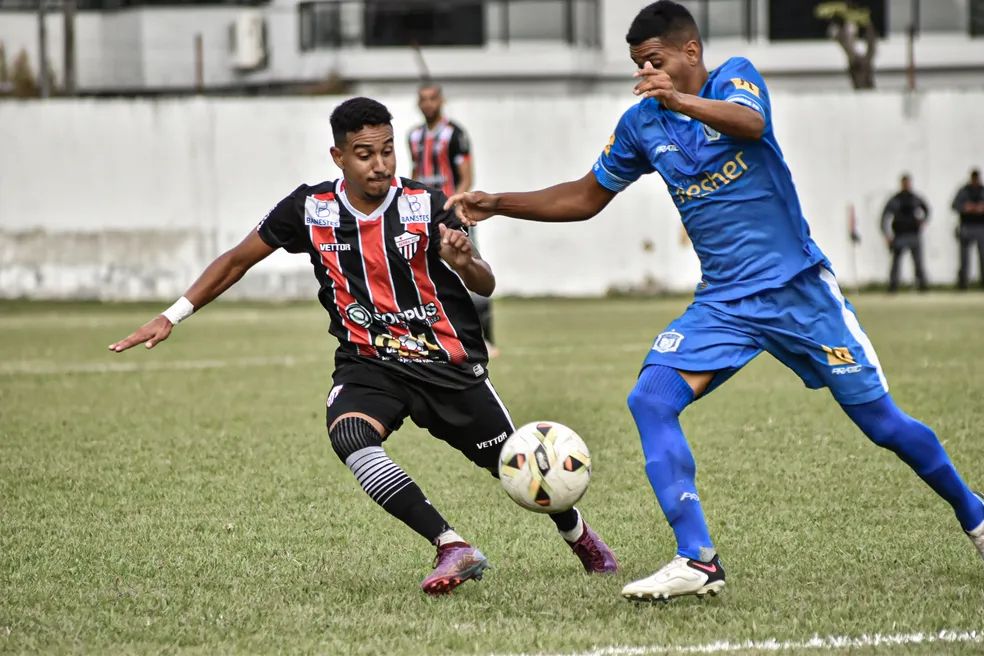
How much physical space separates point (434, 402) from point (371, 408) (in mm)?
237

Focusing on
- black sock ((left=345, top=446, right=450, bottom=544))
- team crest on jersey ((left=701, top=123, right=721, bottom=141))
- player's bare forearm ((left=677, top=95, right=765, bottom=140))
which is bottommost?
black sock ((left=345, top=446, right=450, bottom=544))

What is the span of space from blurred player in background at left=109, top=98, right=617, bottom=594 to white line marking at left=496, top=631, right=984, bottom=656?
1.05 meters

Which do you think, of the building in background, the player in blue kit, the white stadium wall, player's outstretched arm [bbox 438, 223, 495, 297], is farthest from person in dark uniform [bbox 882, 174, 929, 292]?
player's outstretched arm [bbox 438, 223, 495, 297]

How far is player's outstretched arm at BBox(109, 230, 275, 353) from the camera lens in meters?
5.23

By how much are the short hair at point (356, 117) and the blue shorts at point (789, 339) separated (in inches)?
50.1

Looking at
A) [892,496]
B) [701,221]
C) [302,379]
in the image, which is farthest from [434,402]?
[302,379]

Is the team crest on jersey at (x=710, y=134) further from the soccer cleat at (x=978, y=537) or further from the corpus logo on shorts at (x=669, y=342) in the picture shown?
the soccer cleat at (x=978, y=537)

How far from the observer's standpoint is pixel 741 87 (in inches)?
184

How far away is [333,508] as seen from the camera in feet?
20.5

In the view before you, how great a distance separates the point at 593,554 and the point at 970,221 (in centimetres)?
1994

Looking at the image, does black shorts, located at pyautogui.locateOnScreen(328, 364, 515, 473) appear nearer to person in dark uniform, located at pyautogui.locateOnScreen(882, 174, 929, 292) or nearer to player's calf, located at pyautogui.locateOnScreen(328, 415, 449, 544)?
player's calf, located at pyautogui.locateOnScreen(328, 415, 449, 544)

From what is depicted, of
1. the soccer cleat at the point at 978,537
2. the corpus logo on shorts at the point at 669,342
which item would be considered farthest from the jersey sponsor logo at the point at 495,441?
the soccer cleat at the point at 978,537

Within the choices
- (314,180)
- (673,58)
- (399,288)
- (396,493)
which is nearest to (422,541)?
(396,493)

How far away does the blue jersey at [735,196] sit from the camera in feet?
15.6
